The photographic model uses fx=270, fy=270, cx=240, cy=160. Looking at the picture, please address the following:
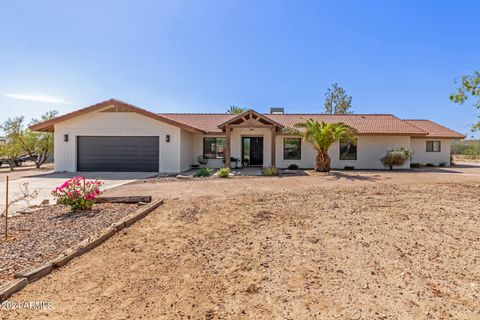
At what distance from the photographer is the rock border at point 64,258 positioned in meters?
2.99

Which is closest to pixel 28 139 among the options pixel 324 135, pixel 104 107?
pixel 104 107

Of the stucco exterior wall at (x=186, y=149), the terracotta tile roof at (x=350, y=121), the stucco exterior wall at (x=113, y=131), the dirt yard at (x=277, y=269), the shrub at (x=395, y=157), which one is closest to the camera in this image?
the dirt yard at (x=277, y=269)

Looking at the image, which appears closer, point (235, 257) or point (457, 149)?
point (235, 257)

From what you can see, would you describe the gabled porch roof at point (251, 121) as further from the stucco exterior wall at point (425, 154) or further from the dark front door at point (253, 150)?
the stucco exterior wall at point (425, 154)

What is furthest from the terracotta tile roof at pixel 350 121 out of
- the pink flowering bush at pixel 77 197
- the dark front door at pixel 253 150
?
the pink flowering bush at pixel 77 197

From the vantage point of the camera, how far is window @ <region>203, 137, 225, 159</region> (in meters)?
20.4

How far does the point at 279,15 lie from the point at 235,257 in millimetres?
13557

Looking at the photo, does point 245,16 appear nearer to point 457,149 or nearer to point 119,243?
point 119,243

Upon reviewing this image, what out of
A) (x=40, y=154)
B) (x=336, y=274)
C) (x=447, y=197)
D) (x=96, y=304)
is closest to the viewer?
(x=96, y=304)

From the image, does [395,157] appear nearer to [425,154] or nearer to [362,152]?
[362,152]

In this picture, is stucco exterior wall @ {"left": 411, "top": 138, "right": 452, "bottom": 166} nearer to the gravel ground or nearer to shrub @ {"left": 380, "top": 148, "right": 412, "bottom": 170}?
shrub @ {"left": 380, "top": 148, "right": 412, "bottom": 170}

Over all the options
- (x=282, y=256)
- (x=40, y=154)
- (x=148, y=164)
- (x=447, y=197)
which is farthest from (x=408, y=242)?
(x=40, y=154)

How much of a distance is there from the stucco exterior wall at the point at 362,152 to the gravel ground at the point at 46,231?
1453 cm

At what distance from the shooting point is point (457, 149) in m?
44.0
